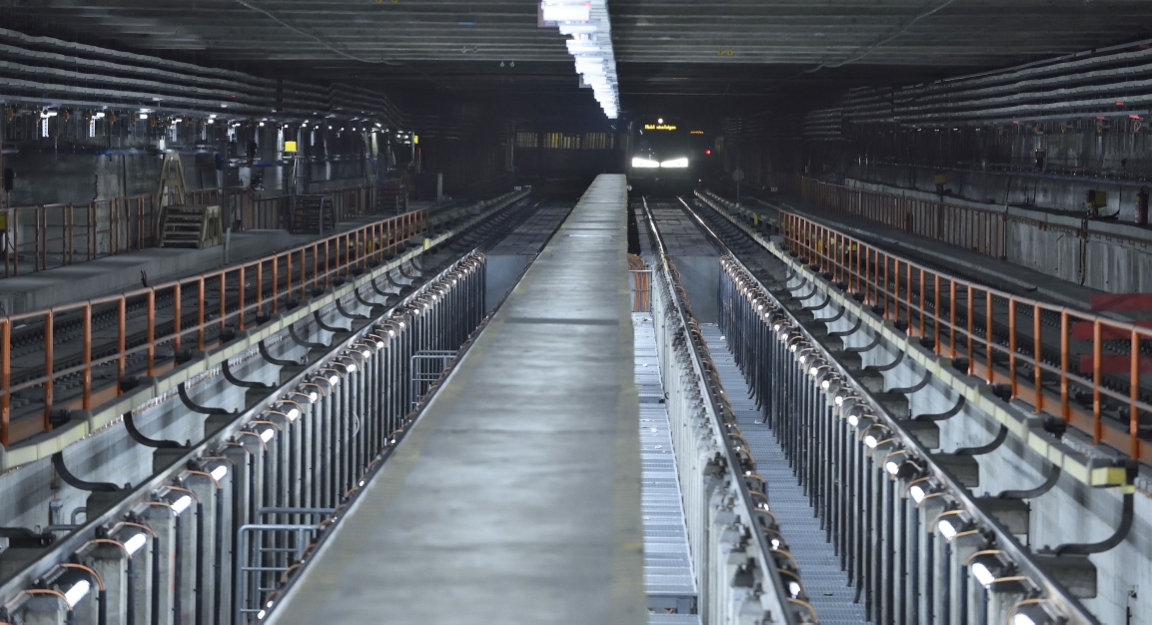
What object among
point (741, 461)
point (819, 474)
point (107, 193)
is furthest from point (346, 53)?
point (741, 461)

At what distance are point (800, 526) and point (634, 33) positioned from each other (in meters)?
11.9

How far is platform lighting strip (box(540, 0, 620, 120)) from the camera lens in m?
16.8

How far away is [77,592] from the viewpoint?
22.9ft

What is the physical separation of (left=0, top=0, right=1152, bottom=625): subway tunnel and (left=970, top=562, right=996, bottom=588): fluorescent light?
3cm

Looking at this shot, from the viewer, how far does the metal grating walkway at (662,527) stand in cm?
1044

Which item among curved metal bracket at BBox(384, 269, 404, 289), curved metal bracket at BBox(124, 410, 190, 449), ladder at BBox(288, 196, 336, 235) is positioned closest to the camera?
curved metal bracket at BBox(124, 410, 190, 449)

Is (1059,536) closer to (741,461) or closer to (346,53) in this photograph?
(741,461)

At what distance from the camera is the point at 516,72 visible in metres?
35.7

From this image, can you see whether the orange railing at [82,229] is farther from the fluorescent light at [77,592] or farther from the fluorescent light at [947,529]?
the fluorescent light at [947,529]

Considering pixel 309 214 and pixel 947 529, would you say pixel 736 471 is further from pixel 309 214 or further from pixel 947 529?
pixel 309 214

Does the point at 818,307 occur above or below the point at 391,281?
below

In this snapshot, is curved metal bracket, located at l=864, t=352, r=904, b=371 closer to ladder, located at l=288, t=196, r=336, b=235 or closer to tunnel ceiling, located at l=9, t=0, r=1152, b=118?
tunnel ceiling, located at l=9, t=0, r=1152, b=118

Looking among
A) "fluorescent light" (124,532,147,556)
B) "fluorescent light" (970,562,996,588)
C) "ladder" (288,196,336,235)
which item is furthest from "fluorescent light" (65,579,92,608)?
"ladder" (288,196,336,235)

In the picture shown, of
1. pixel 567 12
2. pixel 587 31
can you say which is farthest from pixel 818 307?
pixel 567 12
